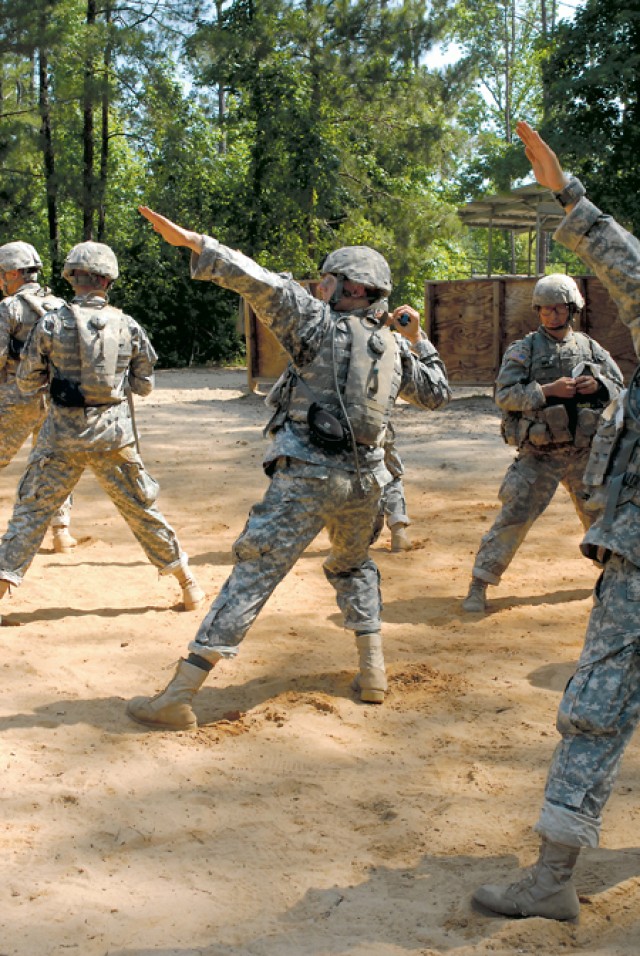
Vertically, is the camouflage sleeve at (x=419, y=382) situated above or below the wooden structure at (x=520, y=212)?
below

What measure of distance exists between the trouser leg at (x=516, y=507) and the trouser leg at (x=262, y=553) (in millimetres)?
2108

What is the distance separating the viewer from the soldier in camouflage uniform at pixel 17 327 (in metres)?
7.18

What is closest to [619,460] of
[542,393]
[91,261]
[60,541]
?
[542,393]

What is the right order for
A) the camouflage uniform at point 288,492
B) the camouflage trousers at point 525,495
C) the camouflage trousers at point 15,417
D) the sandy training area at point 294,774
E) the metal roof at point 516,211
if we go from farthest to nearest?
the metal roof at point 516,211, the camouflage trousers at point 15,417, the camouflage trousers at point 525,495, the camouflage uniform at point 288,492, the sandy training area at point 294,774

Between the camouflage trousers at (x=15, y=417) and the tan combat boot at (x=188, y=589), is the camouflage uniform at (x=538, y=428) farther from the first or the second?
the camouflage trousers at (x=15, y=417)

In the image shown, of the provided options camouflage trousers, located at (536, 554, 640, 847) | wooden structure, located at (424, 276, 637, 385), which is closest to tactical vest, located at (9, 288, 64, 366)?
camouflage trousers, located at (536, 554, 640, 847)

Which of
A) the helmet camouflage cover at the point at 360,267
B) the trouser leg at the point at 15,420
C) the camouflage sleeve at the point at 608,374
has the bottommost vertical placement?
the trouser leg at the point at 15,420

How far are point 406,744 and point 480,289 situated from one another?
11.4 meters

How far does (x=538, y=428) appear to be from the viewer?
626cm

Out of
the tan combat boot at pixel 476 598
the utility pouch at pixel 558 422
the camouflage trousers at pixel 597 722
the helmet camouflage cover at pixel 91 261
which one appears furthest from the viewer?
the tan combat boot at pixel 476 598

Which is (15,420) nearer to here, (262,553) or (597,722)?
(262,553)

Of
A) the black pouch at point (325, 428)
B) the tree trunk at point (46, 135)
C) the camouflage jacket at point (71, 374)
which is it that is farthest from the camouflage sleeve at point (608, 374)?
the tree trunk at point (46, 135)

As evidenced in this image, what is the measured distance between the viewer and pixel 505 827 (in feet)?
13.0

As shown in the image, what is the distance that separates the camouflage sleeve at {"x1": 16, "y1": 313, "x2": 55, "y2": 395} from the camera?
19.9 ft
